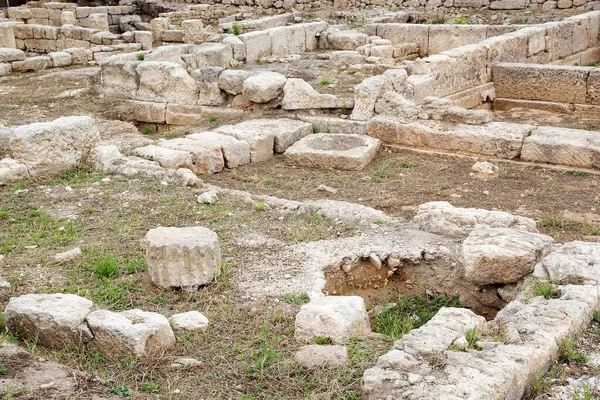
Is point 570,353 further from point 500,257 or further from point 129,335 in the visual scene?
point 129,335

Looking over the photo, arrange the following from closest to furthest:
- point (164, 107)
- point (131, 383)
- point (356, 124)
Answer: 1. point (131, 383)
2. point (356, 124)
3. point (164, 107)

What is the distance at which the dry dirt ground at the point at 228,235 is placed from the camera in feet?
15.4

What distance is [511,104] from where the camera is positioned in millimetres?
13305

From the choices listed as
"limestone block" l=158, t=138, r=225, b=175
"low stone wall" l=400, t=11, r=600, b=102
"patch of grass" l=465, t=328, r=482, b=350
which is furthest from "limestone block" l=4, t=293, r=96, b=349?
"low stone wall" l=400, t=11, r=600, b=102

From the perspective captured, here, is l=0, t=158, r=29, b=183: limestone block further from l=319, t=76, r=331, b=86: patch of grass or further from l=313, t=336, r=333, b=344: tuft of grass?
l=319, t=76, r=331, b=86: patch of grass

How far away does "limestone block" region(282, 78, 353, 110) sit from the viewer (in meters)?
11.6

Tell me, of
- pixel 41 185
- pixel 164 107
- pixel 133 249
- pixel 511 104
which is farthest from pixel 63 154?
pixel 511 104

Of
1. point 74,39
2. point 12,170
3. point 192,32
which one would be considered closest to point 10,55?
point 74,39

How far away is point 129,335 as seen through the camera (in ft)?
16.0

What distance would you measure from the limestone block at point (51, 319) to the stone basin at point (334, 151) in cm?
540

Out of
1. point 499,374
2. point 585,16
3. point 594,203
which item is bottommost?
point 594,203

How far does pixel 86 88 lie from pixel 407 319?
10.6 m

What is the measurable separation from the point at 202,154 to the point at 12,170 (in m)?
2.43

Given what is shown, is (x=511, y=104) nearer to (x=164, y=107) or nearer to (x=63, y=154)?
(x=164, y=107)
